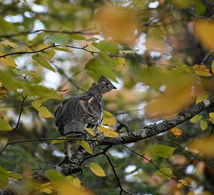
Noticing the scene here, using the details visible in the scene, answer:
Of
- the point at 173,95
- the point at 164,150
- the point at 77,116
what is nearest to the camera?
the point at 173,95

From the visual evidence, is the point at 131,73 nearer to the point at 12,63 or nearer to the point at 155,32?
the point at 155,32

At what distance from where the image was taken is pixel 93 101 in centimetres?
396

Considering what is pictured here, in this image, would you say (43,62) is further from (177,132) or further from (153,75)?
(177,132)

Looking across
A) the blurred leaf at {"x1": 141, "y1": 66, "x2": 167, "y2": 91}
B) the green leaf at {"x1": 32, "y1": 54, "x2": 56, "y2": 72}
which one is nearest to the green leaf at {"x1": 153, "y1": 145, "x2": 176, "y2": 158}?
the blurred leaf at {"x1": 141, "y1": 66, "x2": 167, "y2": 91}

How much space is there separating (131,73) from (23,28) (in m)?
4.22

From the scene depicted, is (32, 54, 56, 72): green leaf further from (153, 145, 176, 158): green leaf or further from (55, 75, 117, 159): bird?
(55, 75, 117, 159): bird

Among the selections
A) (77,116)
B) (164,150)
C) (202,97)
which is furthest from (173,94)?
(77,116)

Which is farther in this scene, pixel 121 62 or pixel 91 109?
pixel 91 109

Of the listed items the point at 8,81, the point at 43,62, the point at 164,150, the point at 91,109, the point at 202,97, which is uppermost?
the point at 43,62

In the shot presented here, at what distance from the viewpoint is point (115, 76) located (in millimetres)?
1694

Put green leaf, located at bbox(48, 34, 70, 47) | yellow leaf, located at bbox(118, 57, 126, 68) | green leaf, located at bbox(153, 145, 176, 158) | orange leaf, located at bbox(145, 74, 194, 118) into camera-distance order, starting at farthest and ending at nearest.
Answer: yellow leaf, located at bbox(118, 57, 126, 68) < green leaf, located at bbox(153, 145, 176, 158) < orange leaf, located at bbox(145, 74, 194, 118) < green leaf, located at bbox(48, 34, 70, 47)

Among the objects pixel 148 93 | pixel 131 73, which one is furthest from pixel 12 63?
pixel 148 93

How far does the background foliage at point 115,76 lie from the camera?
1.90m

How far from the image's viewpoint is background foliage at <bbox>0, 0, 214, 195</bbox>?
1896 millimetres
